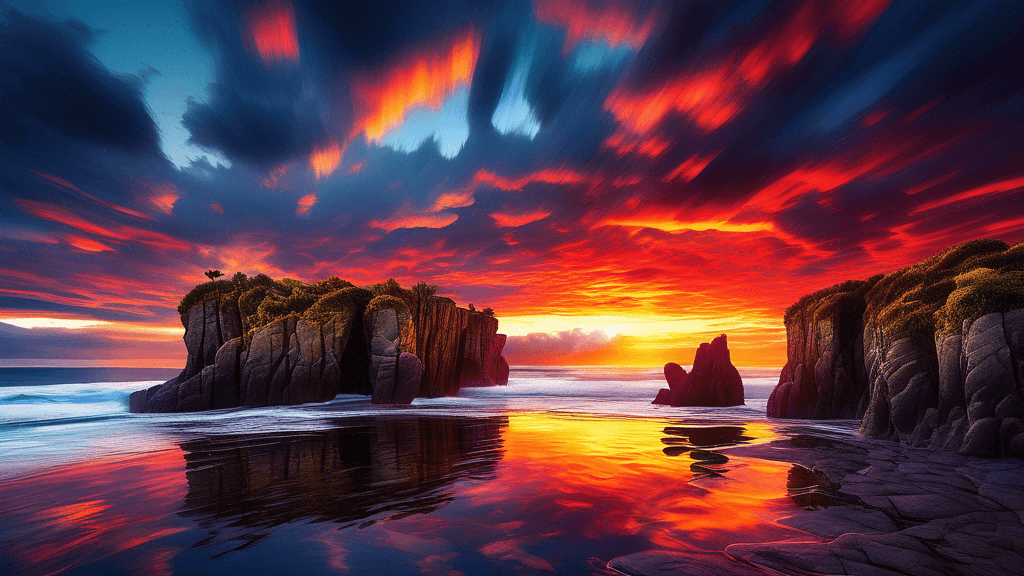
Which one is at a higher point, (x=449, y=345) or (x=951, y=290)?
(x=951, y=290)

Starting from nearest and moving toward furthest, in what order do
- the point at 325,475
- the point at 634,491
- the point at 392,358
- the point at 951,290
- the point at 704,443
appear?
A: 1. the point at 634,491
2. the point at 325,475
3. the point at 704,443
4. the point at 951,290
5. the point at 392,358

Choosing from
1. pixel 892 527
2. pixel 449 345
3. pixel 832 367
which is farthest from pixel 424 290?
pixel 892 527

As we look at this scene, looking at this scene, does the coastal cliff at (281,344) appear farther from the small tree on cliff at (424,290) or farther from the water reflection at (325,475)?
the water reflection at (325,475)

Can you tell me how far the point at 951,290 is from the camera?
1380cm

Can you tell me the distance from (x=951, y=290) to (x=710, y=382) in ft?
69.0

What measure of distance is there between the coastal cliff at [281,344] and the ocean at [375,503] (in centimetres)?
1520

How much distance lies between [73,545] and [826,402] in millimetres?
29216

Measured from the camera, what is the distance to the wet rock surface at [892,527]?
4.42 metres

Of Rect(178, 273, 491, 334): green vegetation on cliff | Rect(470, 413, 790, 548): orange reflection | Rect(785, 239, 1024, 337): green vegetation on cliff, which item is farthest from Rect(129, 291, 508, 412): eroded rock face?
Rect(785, 239, 1024, 337): green vegetation on cliff

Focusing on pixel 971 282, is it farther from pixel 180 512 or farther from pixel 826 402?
pixel 180 512

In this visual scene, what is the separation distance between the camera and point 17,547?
5.27m

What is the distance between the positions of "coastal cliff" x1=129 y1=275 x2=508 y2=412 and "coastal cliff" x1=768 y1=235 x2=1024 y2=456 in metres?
29.3

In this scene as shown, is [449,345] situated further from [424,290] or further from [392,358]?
[392,358]

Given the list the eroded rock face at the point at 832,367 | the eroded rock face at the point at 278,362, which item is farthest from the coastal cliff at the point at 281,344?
the eroded rock face at the point at 832,367
